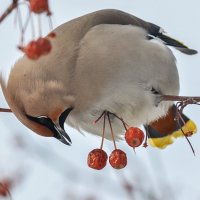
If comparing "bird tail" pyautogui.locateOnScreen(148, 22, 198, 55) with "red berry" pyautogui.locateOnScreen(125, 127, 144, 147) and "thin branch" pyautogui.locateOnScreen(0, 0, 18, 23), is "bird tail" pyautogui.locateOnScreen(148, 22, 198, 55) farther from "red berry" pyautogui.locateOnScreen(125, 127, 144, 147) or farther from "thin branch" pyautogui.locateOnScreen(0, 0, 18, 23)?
"thin branch" pyautogui.locateOnScreen(0, 0, 18, 23)

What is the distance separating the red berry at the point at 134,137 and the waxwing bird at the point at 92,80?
0.95ft

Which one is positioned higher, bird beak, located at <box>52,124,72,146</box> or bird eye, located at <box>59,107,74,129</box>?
bird eye, located at <box>59,107,74,129</box>

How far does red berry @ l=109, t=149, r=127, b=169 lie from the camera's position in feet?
8.68

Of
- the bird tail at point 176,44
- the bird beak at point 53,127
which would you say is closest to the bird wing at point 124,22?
the bird tail at point 176,44

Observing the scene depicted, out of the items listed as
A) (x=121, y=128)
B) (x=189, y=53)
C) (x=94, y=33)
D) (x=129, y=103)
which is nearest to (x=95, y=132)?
(x=121, y=128)

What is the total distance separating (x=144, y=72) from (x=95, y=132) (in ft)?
1.90

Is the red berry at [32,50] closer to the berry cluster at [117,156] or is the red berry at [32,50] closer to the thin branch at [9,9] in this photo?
the thin branch at [9,9]

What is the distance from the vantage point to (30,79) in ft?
9.00

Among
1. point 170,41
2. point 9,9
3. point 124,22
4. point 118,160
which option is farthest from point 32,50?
point 170,41

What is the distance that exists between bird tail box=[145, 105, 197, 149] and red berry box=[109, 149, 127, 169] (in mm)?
1096

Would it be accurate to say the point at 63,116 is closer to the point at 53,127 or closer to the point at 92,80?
the point at 53,127

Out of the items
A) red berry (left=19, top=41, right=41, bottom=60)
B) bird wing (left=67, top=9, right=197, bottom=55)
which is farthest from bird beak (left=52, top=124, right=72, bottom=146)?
red berry (left=19, top=41, right=41, bottom=60)

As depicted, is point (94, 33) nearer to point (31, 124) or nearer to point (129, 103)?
point (129, 103)

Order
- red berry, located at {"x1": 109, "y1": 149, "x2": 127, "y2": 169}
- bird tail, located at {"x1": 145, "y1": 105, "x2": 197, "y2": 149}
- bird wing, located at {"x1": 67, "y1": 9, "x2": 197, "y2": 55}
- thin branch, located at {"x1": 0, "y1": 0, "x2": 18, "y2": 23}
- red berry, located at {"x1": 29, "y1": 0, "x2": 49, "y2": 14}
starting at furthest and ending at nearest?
bird tail, located at {"x1": 145, "y1": 105, "x2": 197, "y2": 149}
bird wing, located at {"x1": 67, "y1": 9, "x2": 197, "y2": 55}
red berry, located at {"x1": 109, "y1": 149, "x2": 127, "y2": 169}
red berry, located at {"x1": 29, "y1": 0, "x2": 49, "y2": 14}
thin branch, located at {"x1": 0, "y1": 0, "x2": 18, "y2": 23}
